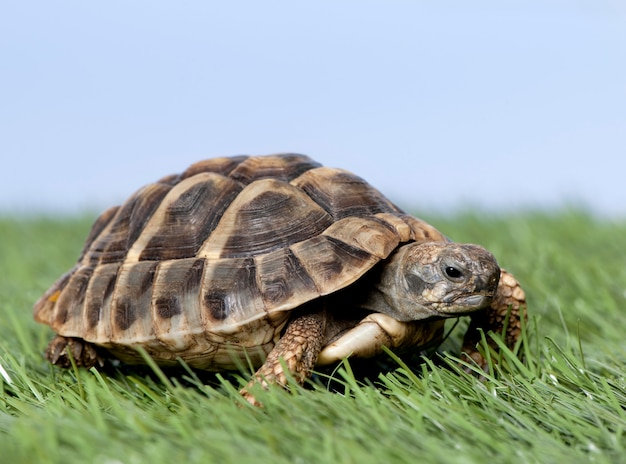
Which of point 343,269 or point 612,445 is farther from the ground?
point 343,269

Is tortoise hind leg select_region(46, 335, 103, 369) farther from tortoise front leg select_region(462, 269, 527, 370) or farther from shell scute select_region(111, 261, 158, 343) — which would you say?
tortoise front leg select_region(462, 269, 527, 370)

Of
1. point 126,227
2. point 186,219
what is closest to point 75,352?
point 126,227

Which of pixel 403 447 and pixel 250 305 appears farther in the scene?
pixel 250 305

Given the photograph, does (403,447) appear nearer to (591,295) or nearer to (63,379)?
(63,379)

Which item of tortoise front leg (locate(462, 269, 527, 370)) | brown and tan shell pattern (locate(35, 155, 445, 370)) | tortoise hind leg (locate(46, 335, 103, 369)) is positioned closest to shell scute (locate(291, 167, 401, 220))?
brown and tan shell pattern (locate(35, 155, 445, 370))

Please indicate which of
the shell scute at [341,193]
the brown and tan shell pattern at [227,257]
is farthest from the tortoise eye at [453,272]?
the shell scute at [341,193]

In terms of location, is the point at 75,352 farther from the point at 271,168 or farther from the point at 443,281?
the point at 443,281

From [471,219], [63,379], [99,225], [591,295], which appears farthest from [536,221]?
[63,379]

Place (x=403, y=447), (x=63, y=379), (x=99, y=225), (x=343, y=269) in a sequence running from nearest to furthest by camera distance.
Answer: (x=403, y=447), (x=343, y=269), (x=63, y=379), (x=99, y=225)

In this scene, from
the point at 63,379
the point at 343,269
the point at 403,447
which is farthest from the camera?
the point at 63,379
